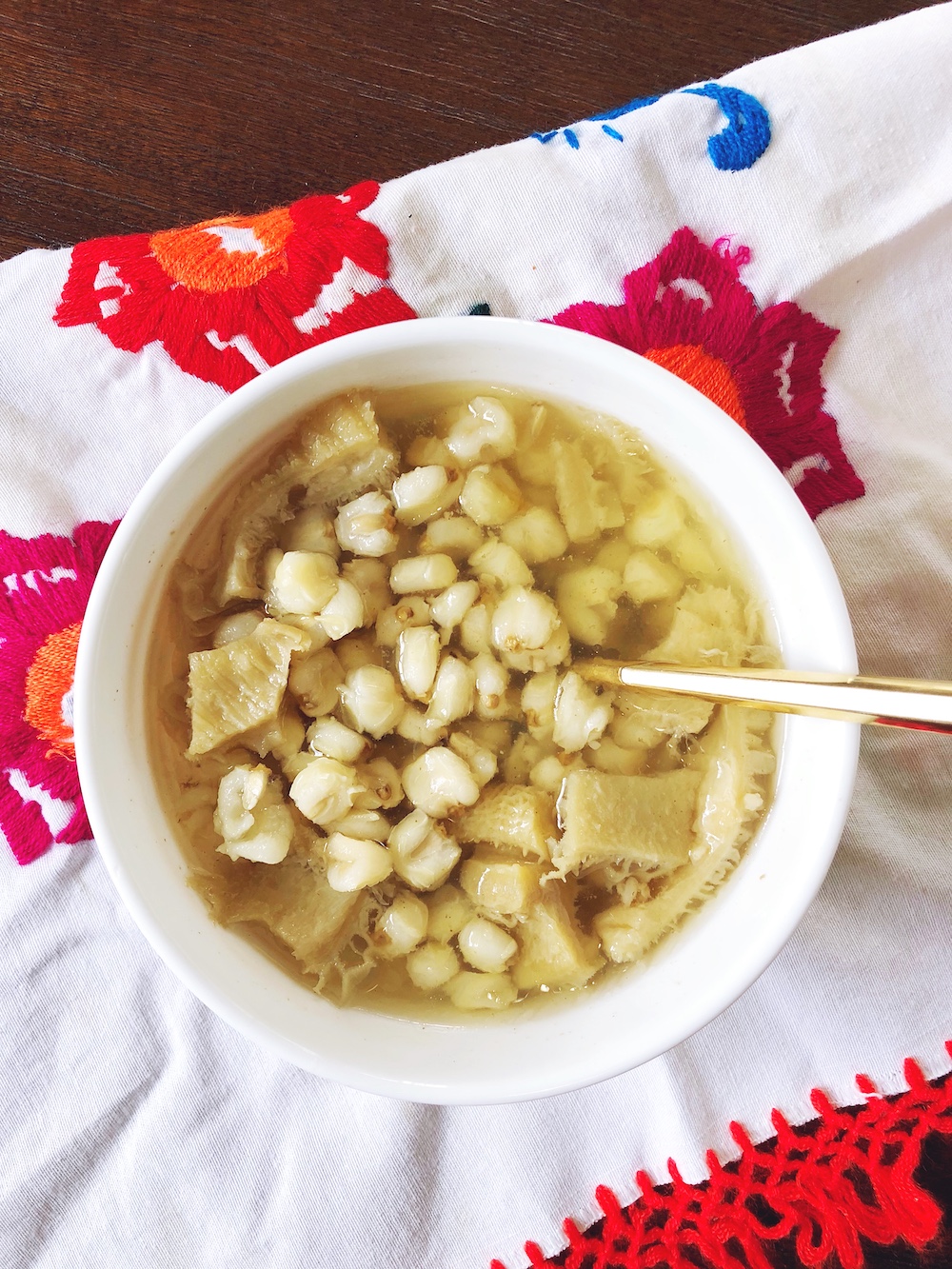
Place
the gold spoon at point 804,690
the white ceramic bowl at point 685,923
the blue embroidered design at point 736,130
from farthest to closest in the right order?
the blue embroidered design at point 736,130
the white ceramic bowl at point 685,923
the gold spoon at point 804,690

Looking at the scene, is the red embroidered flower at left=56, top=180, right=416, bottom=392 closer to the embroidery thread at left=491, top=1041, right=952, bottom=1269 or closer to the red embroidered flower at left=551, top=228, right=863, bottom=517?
the red embroidered flower at left=551, top=228, right=863, bottom=517

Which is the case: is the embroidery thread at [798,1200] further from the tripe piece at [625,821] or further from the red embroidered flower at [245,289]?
the red embroidered flower at [245,289]

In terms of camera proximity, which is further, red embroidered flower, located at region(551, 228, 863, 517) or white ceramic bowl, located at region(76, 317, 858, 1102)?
red embroidered flower, located at region(551, 228, 863, 517)

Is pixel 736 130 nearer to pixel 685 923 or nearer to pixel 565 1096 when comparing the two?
pixel 685 923

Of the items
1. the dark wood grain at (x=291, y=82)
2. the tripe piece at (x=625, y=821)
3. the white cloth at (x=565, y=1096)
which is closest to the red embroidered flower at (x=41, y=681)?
the white cloth at (x=565, y=1096)

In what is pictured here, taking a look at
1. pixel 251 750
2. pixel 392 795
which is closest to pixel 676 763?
pixel 392 795

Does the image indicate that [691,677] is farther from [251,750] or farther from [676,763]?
[251,750]

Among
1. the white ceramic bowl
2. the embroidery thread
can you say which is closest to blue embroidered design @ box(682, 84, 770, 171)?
the white ceramic bowl
